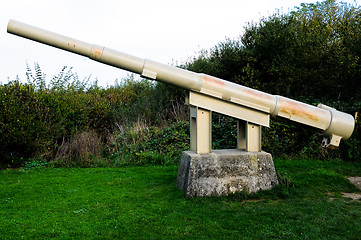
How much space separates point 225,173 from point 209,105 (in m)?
1.33

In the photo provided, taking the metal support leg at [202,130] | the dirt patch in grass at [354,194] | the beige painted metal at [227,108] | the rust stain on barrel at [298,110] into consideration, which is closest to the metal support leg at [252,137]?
the beige painted metal at [227,108]

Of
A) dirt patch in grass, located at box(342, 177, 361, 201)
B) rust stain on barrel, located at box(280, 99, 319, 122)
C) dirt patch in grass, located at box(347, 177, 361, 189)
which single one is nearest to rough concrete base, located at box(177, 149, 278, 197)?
rust stain on barrel, located at box(280, 99, 319, 122)

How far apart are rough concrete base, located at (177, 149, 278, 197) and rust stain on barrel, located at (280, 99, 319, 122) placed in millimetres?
978

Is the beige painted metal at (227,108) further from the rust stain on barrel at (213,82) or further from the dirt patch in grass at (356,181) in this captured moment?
the dirt patch in grass at (356,181)

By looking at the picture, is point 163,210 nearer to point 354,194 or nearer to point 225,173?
point 225,173

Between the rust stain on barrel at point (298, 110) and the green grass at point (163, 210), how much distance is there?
1.45 metres

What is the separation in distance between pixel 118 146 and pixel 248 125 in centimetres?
607

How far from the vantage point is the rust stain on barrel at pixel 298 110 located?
6.60 metres

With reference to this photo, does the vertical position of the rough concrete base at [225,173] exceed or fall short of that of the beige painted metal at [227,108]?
it falls short

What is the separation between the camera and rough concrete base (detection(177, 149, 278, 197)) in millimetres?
6234

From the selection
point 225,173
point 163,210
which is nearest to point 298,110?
point 225,173

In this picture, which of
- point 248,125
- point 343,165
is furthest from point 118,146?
point 343,165

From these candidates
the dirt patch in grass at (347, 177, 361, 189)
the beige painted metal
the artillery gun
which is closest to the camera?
the artillery gun

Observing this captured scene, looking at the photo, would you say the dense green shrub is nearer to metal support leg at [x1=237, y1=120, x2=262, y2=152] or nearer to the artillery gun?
the artillery gun
